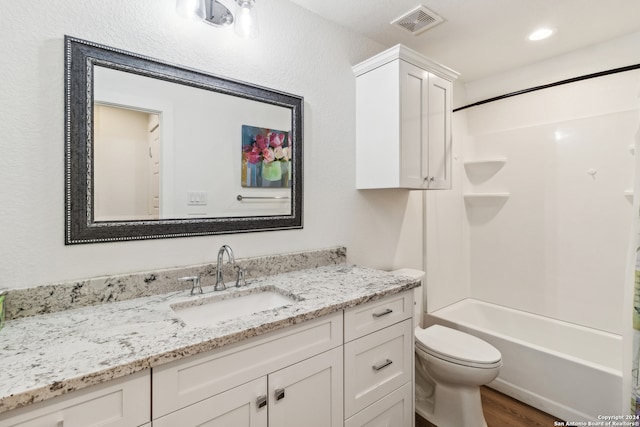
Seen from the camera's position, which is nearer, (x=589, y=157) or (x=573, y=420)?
(x=573, y=420)

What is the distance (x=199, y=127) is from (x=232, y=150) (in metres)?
0.18

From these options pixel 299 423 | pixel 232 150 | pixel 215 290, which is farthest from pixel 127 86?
pixel 299 423

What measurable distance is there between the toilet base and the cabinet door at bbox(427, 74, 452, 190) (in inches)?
48.0

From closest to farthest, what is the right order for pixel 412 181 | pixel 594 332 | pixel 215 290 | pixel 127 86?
pixel 127 86 < pixel 215 290 < pixel 412 181 < pixel 594 332

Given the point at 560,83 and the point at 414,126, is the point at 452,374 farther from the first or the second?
the point at 560,83

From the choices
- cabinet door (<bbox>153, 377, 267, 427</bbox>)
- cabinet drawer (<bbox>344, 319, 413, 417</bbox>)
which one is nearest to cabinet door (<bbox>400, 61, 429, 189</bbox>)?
cabinet drawer (<bbox>344, 319, 413, 417</bbox>)

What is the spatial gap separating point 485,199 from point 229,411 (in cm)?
275

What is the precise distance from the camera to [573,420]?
6.19 ft

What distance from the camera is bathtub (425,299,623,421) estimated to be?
1.81 metres

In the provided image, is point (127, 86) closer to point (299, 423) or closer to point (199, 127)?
point (199, 127)

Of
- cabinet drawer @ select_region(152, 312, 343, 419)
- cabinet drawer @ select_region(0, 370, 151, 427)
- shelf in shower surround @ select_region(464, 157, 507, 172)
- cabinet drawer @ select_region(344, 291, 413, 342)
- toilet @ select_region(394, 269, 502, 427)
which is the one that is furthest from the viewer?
shelf in shower surround @ select_region(464, 157, 507, 172)

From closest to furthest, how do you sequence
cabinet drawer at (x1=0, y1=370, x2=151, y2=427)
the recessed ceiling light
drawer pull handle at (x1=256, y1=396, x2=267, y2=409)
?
cabinet drawer at (x1=0, y1=370, x2=151, y2=427) → drawer pull handle at (x1=256, y1=396, x2=267, y2=409) → the recessed ceiling light

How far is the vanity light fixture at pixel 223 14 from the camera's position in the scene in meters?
1.31

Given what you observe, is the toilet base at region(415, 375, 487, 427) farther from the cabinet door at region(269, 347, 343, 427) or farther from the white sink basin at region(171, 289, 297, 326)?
the white sink basin at region(171, 289, 297, 326)
